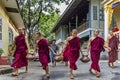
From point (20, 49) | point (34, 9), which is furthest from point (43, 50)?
point (34, 9)

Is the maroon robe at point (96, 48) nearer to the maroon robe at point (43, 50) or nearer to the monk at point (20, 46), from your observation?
A: the maroon robe at point (43, 50)

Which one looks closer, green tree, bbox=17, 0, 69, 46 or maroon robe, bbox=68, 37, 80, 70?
maroon robe, bbox=68, 37, 80, 70

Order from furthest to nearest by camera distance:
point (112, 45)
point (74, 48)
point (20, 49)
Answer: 1. point (112, 45)
2. point (20, 49)
3. point (74, 48)

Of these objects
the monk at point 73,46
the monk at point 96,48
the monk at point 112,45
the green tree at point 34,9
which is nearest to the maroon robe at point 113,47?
the monk at point 112,45

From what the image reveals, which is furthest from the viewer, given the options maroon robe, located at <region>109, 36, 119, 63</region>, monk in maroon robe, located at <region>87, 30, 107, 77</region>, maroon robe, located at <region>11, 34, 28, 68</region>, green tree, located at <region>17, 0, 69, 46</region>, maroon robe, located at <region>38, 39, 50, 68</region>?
green tree, located at <region>17, 0, 69, 46</region>

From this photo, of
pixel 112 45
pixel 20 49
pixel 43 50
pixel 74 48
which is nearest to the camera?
pixel 74 48

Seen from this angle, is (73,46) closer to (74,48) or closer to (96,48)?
(74,48)

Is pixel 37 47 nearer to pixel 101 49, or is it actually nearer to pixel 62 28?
pixel 101 49

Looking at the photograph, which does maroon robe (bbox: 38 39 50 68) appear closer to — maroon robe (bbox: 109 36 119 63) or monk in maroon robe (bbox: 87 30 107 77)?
monk in maroon robe (bbox: 87 30 107 77)

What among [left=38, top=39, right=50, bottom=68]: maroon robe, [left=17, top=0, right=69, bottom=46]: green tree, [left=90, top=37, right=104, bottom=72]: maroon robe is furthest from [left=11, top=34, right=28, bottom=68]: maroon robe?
[left=17, top=0, right=69, bottom=46]: green tree

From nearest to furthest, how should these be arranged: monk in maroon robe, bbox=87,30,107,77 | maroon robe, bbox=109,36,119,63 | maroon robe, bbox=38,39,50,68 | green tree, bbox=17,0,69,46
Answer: maroon robe, bbox=38,39,50,68 → monk in maroon robe, bbox=87,30,107,77 → maroon robe, bbox=109,36,119,63 → green tree, bbox=17,0,69,46

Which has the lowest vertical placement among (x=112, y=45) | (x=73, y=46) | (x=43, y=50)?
(x=43, y=50)

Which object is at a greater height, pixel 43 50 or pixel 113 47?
pixel 113 47

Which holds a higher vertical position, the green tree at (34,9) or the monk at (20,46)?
the green tree at (34,9)
